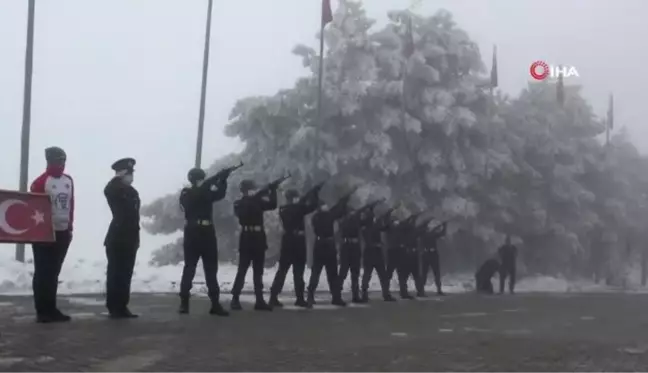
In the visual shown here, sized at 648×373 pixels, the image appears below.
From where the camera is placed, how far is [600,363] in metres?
8.57

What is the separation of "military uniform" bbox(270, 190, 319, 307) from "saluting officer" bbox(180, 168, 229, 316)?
8.58 feet

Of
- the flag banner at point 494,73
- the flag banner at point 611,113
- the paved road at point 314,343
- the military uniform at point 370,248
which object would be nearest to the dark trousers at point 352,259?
the military uniform at point 370,248

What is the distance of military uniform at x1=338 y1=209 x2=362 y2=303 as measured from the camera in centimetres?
1855

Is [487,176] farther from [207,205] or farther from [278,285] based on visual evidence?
[207,205]

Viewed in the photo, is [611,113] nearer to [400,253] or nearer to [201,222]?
[400,253]

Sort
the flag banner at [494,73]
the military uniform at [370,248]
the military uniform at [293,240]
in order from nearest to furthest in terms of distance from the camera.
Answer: the military uniform at [293,240] < the military uniform at [370,248] < the flag banner at [494,73]

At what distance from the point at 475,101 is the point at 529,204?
25.5 feet

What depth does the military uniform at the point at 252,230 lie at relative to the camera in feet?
46.9

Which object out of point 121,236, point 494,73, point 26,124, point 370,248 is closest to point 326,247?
point 370,248

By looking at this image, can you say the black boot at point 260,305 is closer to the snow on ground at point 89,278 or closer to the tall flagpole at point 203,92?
the snow on ground at point 89,278

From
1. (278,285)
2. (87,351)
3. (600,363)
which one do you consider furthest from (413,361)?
(278,285)

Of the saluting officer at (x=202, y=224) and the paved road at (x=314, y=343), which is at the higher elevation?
the saluting officer at (x=202, y=224)

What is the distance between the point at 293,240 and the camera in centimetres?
1586

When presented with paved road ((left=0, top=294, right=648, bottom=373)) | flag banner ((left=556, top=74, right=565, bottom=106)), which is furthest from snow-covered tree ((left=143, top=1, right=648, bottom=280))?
paved road ((left=0, top=294, right=648, bottom=373))
